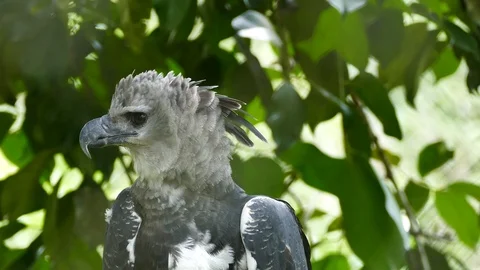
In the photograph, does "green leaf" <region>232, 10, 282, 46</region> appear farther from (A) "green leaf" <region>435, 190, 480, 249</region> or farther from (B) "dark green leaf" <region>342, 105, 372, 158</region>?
(A) "green leaf" <region>435, 190, 480, 249</region>

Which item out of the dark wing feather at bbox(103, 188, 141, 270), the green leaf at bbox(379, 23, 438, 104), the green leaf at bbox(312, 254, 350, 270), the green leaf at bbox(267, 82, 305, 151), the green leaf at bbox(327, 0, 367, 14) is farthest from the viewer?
the green leaf at bbox(312, 254, 350, 270)

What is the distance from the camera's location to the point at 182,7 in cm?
108

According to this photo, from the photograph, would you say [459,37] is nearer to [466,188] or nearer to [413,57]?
[413,57]

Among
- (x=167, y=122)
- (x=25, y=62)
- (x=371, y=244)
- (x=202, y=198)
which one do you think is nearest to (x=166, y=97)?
(x=167, y=122)

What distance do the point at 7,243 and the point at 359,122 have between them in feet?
2.23

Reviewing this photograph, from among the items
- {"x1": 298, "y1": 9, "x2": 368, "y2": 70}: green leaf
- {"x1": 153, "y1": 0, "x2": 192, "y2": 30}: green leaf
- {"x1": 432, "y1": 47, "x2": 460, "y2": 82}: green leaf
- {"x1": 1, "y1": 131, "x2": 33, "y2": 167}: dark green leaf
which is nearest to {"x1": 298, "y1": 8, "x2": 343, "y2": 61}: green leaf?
{"x1": 298, "y1": 9, "x2": 368, "y2": 70}: green leaf

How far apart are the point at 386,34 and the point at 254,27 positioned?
23 centimetres

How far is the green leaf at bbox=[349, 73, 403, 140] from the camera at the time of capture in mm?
1245

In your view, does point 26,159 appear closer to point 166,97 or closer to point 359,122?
point 166,97

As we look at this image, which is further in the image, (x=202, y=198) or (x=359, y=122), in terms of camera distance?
(x=359, y=122)

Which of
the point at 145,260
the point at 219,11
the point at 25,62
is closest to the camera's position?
the point at 145,260

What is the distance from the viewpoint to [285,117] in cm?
112

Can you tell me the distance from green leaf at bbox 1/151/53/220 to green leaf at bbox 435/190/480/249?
0.72 meters

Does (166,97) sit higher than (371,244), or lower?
higher
